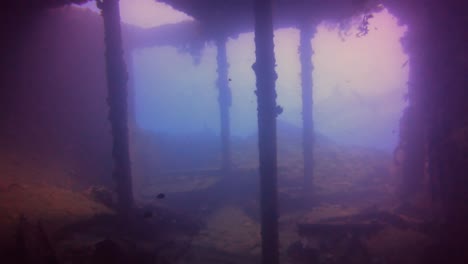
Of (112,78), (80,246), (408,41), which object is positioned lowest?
(80,246)

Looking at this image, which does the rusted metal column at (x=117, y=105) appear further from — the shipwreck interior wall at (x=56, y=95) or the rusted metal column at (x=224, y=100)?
the rusted metal column at (x=224, y=100)

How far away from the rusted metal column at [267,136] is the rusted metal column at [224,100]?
38.8ft

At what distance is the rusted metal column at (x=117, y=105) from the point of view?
11.7m

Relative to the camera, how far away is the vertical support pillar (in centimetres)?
1759

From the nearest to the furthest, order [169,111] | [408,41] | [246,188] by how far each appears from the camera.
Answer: [408,41] < [246,188] < [169,111]

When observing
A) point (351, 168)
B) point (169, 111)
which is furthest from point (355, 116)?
point (169, 111)

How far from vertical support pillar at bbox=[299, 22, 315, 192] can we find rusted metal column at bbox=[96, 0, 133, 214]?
366 inches

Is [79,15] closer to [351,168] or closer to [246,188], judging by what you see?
[246,188]

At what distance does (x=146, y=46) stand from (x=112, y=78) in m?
12.2

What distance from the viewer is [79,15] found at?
1834 centimetres

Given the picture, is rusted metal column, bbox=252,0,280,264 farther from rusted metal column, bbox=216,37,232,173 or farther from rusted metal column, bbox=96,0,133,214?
rusted metal column, bbox=216,37,232,173

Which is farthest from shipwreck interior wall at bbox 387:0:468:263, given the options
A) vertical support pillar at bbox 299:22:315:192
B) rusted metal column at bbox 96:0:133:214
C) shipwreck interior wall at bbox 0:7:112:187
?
shipwreck interior wall at bbox 0:7:112:187

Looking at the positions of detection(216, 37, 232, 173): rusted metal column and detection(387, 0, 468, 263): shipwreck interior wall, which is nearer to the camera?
detection(387, 0, 468, 263): shipwreck interior wall

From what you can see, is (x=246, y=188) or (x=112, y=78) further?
(x=246, y=188)
